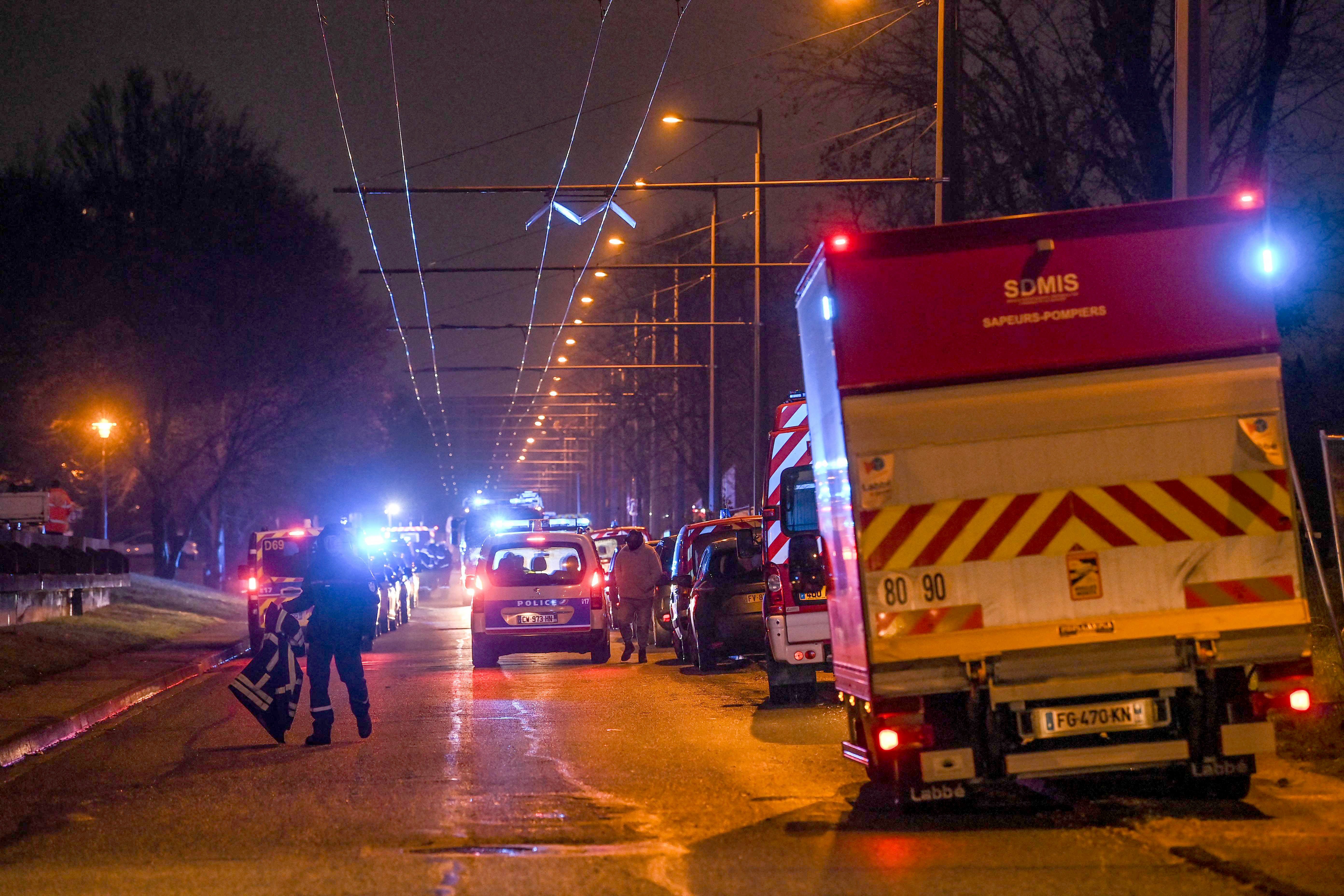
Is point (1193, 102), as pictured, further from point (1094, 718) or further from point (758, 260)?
point (758, 260)

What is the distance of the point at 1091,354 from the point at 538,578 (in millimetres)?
13918

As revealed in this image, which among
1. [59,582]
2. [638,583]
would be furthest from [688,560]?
[59,582]

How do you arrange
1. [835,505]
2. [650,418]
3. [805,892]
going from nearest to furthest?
[805,892], [835,505], [650,418]

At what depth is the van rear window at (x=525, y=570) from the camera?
70.6 ft

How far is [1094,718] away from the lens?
823 cm

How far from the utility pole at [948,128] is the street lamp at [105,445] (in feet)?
78.2

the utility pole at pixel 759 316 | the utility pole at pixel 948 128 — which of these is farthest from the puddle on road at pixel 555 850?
the utility pole at pixel 759 316

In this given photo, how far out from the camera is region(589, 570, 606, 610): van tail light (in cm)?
2181

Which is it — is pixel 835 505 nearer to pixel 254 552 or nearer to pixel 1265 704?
pixel 1265 704

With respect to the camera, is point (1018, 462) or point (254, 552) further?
point (254, 552)

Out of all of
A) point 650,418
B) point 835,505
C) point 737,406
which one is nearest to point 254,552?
point 835,505

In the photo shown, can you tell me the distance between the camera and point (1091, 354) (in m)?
8.39

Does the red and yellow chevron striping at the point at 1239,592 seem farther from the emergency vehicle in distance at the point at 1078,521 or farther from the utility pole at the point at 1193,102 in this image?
the utility pole at the point at 1193,102

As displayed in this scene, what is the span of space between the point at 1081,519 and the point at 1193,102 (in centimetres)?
648
